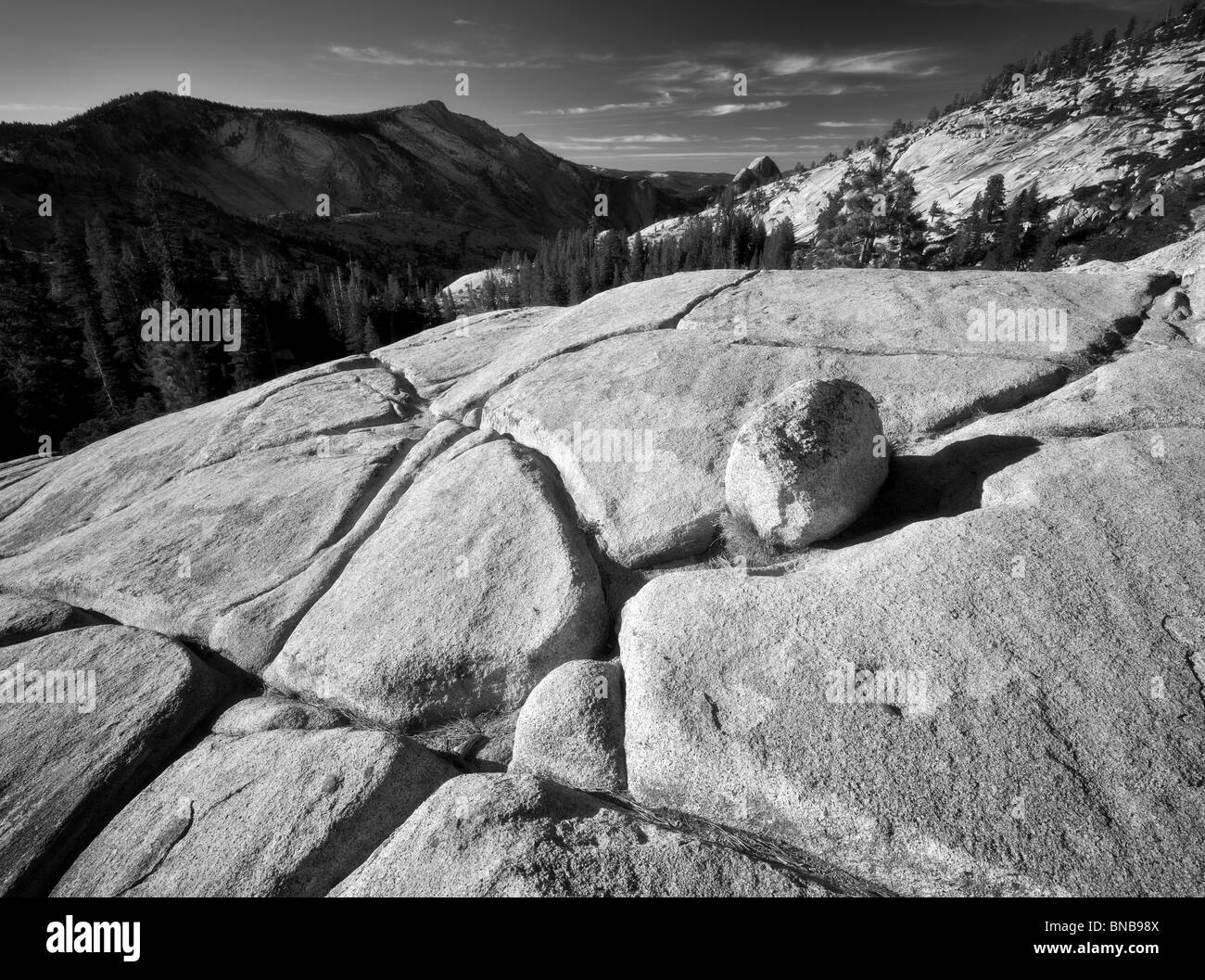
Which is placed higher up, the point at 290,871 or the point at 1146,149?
the point at 1146,149

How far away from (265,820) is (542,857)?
13.5ft

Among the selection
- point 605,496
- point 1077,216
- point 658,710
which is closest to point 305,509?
point 605,496

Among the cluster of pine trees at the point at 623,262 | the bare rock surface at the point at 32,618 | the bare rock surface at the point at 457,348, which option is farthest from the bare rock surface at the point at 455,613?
the cluster of pine trees at the point at 623,262

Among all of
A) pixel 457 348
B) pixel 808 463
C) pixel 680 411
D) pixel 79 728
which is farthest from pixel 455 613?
pixel 457 348

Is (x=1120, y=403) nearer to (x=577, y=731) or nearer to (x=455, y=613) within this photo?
(x=577, y=731)

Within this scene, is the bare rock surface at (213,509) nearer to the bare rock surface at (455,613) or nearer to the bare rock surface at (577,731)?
the bare rock surface at (455,613)

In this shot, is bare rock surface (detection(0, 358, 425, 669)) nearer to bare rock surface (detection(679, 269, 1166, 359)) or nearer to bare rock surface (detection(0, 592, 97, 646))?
bare rock surface (detection(0, 592, 97, 646))

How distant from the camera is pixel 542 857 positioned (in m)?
6.11

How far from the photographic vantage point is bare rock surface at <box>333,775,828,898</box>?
19.3 ft

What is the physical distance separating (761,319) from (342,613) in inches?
528

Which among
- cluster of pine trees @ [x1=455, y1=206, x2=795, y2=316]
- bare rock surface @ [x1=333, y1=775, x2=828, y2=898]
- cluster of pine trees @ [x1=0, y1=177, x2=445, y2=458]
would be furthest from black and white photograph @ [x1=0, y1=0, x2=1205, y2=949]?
cluster of pine trees @ [x1=455, y1=206, x2=795, y2=316]

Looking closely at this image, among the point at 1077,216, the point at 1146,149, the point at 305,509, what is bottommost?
the point at 305,509

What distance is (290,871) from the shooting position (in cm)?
704
